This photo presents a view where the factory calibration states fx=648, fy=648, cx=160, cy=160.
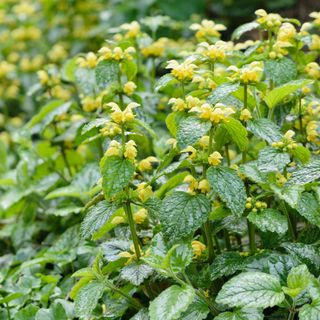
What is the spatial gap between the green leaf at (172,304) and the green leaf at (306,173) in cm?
33

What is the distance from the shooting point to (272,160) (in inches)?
53.8

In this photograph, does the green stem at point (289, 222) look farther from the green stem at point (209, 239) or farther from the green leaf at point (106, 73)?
the green leaf at point (106, 73)

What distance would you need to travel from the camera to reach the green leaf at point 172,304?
1189 millimetres

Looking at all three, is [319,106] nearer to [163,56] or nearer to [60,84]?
[163,56]

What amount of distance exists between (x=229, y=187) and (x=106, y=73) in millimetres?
508

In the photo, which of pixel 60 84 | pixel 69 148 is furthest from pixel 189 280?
pixel 60 84

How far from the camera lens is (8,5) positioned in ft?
12.5

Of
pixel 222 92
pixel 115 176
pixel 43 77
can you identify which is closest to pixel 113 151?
pixel 115 176

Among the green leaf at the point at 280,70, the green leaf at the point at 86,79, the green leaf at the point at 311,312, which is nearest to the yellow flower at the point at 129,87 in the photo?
the green leaf at the point at 86,79

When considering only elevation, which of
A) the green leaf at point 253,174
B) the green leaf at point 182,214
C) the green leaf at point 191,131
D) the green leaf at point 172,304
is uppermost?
the green leaf at point 191,131

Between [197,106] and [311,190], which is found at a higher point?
[197,106]

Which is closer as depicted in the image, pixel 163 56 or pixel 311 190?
pixel 311 190

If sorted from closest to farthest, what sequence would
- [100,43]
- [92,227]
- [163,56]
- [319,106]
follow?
1. [92,227]
2. [319,106]
3. [163,56]
4. [100,43]

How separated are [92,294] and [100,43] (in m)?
2.45
